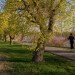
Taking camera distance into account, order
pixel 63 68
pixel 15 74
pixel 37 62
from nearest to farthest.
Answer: pixel 15 74 < pixel 63 68 < pixel 37 62

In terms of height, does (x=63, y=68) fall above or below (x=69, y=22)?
below

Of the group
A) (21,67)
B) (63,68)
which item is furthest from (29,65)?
(63,68)

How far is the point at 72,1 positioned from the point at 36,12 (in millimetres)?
2528

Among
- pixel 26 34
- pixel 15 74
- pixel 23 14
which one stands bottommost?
pixel 15 74

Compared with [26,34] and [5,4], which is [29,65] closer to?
[26,34]

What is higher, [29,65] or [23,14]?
[23,14]

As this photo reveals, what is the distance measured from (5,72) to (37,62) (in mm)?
4787


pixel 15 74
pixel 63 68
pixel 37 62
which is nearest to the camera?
pixel 15 74

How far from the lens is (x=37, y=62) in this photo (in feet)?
77.7

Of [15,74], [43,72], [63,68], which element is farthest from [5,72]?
[63,68]

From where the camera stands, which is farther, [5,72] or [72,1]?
[72,1]

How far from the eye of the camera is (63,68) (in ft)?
68.7

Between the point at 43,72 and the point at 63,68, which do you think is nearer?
the point at 43,72

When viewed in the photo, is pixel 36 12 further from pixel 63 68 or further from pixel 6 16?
pixel 63 68
